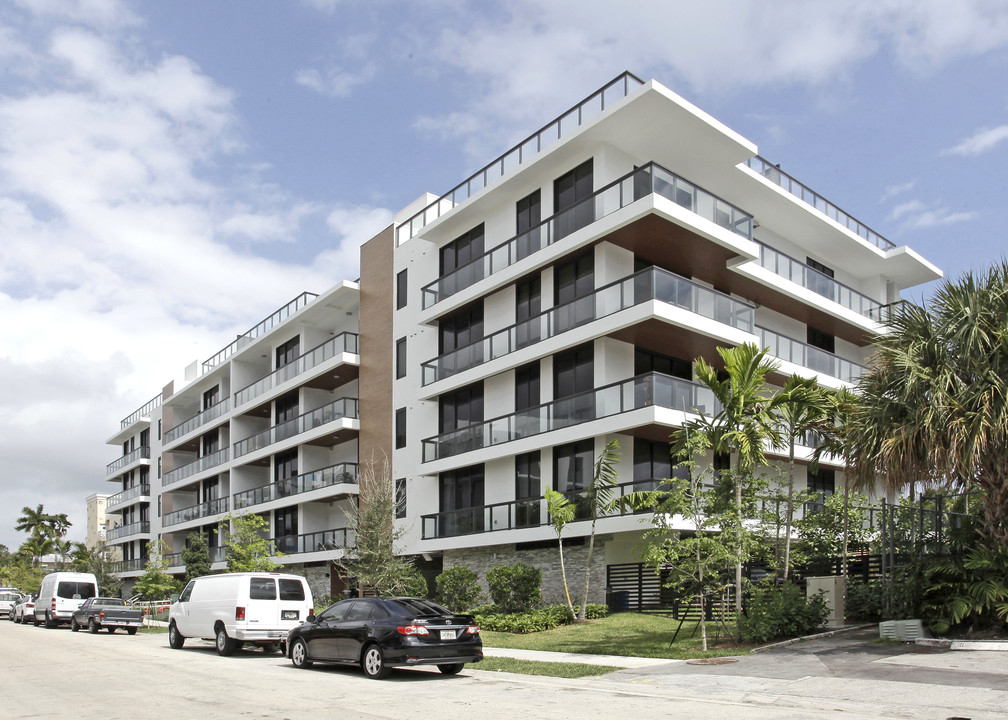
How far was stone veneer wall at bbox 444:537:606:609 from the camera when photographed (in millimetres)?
27125

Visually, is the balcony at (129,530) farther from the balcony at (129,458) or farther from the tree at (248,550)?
the tree at (248,550)

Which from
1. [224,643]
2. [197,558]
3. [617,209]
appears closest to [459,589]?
[224,643]

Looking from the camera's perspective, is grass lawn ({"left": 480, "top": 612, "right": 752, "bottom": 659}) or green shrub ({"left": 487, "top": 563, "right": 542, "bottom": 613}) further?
green shrub ({"left": 487, "top": 563, "right": 542, "bottom": 613})

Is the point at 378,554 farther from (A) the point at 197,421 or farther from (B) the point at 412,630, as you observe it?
(A) the point at 197,421

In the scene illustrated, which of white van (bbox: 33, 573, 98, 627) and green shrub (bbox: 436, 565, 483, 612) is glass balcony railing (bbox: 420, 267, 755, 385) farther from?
white van (bbox: 33, 573, 98, 627)

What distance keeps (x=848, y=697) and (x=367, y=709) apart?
642 centimetres

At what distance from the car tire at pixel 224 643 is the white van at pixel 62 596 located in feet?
71.0

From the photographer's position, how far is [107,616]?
34312 millimetres

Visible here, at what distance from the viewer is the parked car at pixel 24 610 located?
46.4m

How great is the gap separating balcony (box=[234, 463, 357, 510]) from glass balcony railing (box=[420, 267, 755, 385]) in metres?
10.3

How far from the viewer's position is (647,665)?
16922 mm

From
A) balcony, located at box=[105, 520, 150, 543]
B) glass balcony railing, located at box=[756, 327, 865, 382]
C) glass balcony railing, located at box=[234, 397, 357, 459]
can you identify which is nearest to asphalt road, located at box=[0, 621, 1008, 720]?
glass balcony railing, located at box=[756, 327, 865, 382]

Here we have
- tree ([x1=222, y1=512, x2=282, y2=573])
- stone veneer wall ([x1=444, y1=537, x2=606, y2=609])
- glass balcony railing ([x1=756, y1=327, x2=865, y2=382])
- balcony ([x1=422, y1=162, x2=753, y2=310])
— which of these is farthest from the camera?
tree ([x1=222, y1=512, x2=282, y2=573])

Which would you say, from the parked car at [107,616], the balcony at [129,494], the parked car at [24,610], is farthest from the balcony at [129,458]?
the parked car at [107,616]
